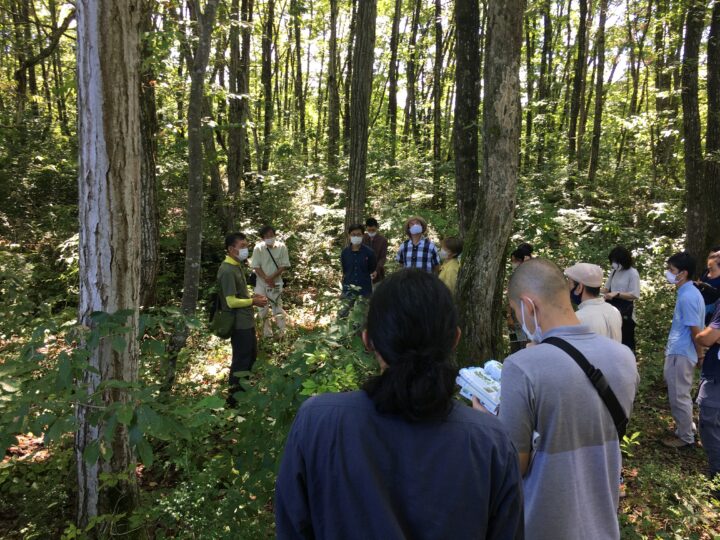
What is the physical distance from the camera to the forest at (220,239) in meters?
2.92

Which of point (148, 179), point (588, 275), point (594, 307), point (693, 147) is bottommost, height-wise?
point (594, 307)

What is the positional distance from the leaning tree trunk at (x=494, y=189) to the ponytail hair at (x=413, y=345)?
3.93m

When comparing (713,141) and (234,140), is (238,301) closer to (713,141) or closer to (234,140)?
(234,140)

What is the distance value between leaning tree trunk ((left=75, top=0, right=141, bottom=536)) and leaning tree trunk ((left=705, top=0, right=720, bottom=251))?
9785mm

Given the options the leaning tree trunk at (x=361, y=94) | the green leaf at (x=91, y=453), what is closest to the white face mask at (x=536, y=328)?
the green leaf at (x=91, y=453)

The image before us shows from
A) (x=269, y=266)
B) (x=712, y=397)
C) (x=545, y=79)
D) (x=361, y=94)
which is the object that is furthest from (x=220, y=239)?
(x=545, y=79)

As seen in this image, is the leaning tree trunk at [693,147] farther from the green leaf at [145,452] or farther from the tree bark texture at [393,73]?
the green leaf at [145,452]

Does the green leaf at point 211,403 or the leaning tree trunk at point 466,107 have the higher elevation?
the leaning tree trunk at point 466,107

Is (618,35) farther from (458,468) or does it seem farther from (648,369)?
(458,468)

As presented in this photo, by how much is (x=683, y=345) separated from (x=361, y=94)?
573cm

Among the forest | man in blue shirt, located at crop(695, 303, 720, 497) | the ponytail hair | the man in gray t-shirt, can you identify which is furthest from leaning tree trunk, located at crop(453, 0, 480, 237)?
the ponytail hair

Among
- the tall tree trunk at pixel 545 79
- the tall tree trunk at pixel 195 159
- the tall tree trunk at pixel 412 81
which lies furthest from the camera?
the tall tree trunk at pixel 412 81

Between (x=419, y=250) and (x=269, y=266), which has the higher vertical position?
(x=419, y=250)

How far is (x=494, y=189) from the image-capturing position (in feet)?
16.3
